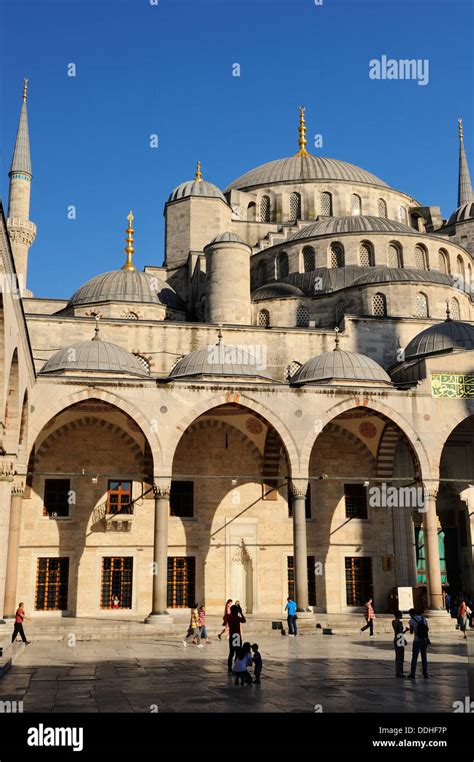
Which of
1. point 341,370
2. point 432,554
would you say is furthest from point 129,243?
point 432,554

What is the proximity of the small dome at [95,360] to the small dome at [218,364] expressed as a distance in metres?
1.03

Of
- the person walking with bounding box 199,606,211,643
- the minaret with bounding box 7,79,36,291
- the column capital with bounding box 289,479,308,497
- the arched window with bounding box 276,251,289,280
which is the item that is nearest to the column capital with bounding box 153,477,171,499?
the column capital with bounding box 289,479,308,497

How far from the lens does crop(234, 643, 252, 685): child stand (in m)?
8.52

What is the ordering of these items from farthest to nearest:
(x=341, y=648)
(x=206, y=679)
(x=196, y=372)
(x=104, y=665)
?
(x=196, y=372) → (x=341, y=648) → (x=104, y=665) → (x=206, y=679)

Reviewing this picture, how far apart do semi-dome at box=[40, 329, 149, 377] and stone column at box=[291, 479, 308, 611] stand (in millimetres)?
4585

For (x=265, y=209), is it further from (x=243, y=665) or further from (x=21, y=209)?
Answer: (x=243, y=665)

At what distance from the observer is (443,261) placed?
25.5m

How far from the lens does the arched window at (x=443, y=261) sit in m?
25.4

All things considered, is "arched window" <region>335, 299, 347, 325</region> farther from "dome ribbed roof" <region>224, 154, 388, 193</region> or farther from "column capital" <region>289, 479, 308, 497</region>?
"dome ribbed roof" <region>224, 154, 388, 193</region>
